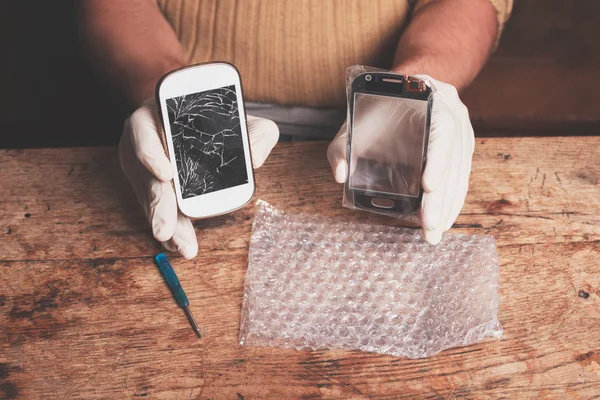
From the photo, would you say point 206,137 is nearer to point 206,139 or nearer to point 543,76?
point 206,139

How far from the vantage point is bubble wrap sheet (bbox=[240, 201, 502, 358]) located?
26.3 inches

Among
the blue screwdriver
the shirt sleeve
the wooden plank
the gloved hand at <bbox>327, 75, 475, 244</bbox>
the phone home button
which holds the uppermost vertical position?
the shirt sleeve

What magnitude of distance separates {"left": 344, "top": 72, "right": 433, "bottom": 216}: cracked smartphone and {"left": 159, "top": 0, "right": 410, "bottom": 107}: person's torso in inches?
12.5

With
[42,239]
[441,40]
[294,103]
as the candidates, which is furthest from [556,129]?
[42,239]

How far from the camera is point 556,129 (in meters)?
1.62

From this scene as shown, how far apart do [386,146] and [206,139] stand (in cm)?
25

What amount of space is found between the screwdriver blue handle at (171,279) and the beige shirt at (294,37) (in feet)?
1.47

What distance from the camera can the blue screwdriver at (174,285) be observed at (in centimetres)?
69

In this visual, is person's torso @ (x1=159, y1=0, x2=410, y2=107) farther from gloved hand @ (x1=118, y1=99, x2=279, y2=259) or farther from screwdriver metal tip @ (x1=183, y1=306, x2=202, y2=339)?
screwdriver metal tip @ (x1=183, y1=306, x2=202, y2=339)

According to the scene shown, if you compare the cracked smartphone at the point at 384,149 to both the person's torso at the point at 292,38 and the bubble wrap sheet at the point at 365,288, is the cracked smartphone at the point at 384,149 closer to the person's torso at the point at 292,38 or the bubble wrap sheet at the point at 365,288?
the bubble wrap sheet at the point at 365,288

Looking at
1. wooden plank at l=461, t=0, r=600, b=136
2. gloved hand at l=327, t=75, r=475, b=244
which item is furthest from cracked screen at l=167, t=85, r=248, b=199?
wooden plank at l=461, t=0, r=600, b=136

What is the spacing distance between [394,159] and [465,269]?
18 centimetres

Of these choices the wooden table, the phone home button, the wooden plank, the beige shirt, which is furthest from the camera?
the wooden plank

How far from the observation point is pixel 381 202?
75 cm
